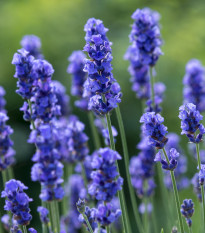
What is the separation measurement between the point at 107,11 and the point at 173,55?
1285mm

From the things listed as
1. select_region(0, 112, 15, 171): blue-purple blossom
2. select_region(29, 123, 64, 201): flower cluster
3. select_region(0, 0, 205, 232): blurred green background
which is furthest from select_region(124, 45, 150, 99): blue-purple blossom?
select_region(0, 0, 205, 232): blurred green background

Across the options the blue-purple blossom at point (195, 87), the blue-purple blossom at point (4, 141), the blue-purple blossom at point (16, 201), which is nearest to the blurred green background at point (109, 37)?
the blue-purple blossom at point (195, 87)

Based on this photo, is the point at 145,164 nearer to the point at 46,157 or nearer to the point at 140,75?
the point at 140,75

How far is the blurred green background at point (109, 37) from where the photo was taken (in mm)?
5859

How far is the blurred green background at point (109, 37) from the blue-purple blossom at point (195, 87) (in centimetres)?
299

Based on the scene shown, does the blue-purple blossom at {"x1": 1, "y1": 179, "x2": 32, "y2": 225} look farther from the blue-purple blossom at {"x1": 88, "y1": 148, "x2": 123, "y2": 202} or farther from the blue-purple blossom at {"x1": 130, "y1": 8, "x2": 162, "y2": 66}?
the blue-purple blossom at {"x1": 130, "y1": 8, "x2": 162, "y2": 66}

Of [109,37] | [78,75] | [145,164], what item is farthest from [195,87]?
[109,37]

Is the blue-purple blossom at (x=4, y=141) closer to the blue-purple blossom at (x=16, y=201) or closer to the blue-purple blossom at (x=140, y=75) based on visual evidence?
the blue-purple blossom at (x=16, y=201)

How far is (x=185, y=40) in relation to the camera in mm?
6902

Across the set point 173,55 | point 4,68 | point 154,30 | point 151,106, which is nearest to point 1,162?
point 151,106

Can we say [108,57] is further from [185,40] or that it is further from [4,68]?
[185,40]

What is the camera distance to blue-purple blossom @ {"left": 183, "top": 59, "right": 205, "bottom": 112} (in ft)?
8.77

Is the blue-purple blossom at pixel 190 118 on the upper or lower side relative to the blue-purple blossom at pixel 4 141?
lower

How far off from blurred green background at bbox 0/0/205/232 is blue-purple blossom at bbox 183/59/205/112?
2993 millimetres
